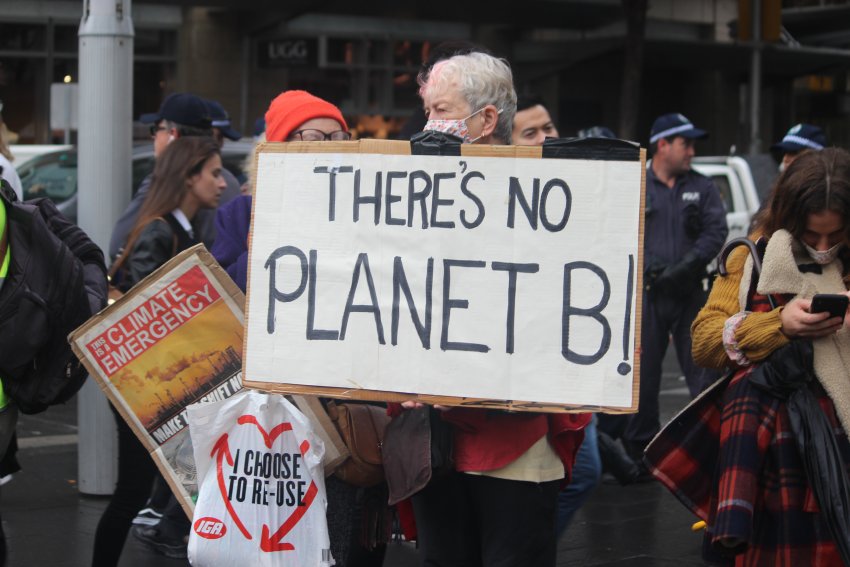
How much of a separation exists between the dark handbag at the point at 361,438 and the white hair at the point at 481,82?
33.3 inches

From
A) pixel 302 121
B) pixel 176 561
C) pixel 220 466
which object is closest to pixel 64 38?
pixel 176 561

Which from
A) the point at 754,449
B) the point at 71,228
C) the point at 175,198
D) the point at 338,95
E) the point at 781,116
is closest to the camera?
the point at 754,449

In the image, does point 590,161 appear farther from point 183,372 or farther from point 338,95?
point 338,95

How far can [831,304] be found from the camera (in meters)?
3.42

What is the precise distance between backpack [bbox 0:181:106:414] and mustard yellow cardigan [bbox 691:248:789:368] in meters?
1.84

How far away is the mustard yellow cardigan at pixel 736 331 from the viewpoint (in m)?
3.56

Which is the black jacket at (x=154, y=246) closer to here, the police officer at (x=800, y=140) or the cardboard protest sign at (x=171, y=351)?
the cardboard protest sign at (x=171, y=351)

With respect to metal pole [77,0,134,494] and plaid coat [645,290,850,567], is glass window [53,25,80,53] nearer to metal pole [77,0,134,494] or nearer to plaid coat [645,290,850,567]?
metal pole [77,0,134,494]

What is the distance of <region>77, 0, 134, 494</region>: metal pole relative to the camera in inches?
260

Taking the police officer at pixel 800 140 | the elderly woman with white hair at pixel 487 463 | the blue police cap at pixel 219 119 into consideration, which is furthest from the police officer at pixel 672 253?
the elderly woman with white hair at pixel 487 463

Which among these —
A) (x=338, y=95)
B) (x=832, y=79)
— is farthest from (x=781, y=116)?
(x=338, y=95)

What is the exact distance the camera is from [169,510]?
5844 mm

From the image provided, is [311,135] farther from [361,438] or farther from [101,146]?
[101,146]

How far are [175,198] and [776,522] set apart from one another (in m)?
2.81
